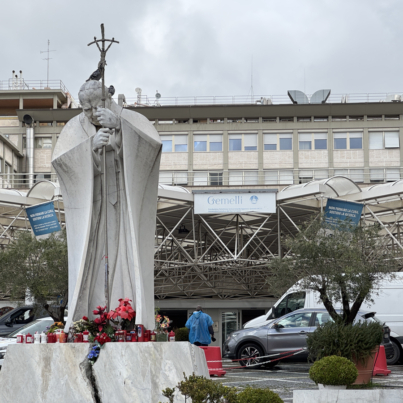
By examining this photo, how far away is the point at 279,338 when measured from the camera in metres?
18.2

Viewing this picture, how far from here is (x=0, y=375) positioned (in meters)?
7.95

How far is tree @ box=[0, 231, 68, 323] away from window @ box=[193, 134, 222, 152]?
2788cm

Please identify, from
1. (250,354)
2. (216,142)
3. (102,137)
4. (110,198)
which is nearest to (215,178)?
(216,142)

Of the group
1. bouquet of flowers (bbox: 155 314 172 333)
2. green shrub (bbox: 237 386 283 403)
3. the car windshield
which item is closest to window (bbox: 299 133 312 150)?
the car windshield

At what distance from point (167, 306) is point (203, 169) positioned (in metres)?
14.5

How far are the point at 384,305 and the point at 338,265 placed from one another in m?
4.92

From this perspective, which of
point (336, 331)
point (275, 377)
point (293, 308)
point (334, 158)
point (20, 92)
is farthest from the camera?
point (20, 92)

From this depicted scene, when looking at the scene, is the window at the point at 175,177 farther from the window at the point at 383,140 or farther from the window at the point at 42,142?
the window at the point at 383,140

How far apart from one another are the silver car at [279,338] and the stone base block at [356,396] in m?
7.69

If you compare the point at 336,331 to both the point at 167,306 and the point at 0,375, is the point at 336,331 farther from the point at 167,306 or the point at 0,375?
the point at 167,306

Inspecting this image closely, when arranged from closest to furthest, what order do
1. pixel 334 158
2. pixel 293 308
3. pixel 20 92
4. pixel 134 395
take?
pixel 134 395 → pixel 293 308 → pixel 334 158 → pixel 20 92

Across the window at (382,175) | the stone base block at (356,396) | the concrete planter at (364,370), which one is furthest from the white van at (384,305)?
the window at (382,175)

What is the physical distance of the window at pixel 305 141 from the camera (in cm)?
5027

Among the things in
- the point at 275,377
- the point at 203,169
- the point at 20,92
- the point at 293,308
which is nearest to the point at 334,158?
the point at 203,169
